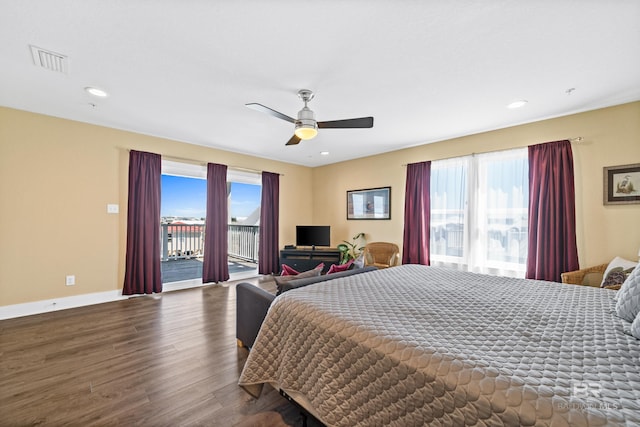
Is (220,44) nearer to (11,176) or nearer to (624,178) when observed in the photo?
(11,176)

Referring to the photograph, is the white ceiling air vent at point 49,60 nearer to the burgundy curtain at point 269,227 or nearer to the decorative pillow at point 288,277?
the decorative pillow at point 288,277

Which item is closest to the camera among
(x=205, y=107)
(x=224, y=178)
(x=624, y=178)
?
(x=624, y=178)

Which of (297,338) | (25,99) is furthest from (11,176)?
(297,338)

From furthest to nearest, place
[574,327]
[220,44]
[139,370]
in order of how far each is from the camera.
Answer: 1. [139,370]
2. [220,44]
3. [574,327]

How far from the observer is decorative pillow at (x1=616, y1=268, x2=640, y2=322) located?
1404 mm

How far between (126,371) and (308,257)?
12.4 ft

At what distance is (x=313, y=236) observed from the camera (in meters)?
5.86

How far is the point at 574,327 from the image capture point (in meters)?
1.35

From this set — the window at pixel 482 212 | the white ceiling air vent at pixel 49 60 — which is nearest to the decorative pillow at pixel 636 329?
the window at pixel 482 212

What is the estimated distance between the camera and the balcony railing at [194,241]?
666cm

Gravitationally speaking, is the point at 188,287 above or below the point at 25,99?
below

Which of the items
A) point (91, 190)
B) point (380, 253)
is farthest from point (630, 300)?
point (91, 190)

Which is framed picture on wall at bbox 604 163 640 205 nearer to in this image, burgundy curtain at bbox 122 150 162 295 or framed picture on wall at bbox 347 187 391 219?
framed picture on wall at bbox 347 187 391 219

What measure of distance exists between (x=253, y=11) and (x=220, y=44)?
1.51ft
